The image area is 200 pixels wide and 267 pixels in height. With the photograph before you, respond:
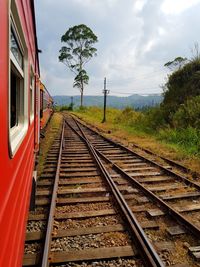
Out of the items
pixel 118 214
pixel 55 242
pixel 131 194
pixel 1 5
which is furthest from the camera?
pixel 131 194

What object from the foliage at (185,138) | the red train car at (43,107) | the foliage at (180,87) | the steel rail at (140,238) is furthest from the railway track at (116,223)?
the foliage at (180,87)

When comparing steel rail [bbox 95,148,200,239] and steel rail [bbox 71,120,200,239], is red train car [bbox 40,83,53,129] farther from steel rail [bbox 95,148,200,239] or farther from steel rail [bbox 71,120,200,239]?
steel rail [bbox 71,120,200,239]

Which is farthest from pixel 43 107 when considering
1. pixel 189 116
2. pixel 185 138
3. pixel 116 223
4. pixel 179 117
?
pixel 116 223

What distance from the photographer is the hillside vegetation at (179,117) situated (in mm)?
11830

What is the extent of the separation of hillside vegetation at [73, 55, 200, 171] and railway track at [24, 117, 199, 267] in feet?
13.4

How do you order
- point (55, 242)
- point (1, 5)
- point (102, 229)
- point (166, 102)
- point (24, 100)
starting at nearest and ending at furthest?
1. point (1, 5)
2. point (24, 100)
3. point (55, 242)
4. point (102, 229)
5. point (166, 102)

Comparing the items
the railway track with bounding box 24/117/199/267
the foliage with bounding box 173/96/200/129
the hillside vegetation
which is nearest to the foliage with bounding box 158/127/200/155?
the hillside vegetation

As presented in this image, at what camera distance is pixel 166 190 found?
5934 millimetres

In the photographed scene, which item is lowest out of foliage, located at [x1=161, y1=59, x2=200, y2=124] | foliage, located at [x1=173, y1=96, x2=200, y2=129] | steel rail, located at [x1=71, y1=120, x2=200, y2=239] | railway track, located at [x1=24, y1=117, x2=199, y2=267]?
railway track, located at [x1=24, y1=117, x2=199, y2=267]

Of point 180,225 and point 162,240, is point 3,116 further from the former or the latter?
point 180,225

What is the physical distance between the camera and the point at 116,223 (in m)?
4.32

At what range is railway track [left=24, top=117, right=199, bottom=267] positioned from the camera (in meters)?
3.37

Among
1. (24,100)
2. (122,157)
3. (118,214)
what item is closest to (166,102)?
(122,157)

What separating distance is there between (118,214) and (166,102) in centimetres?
1539
